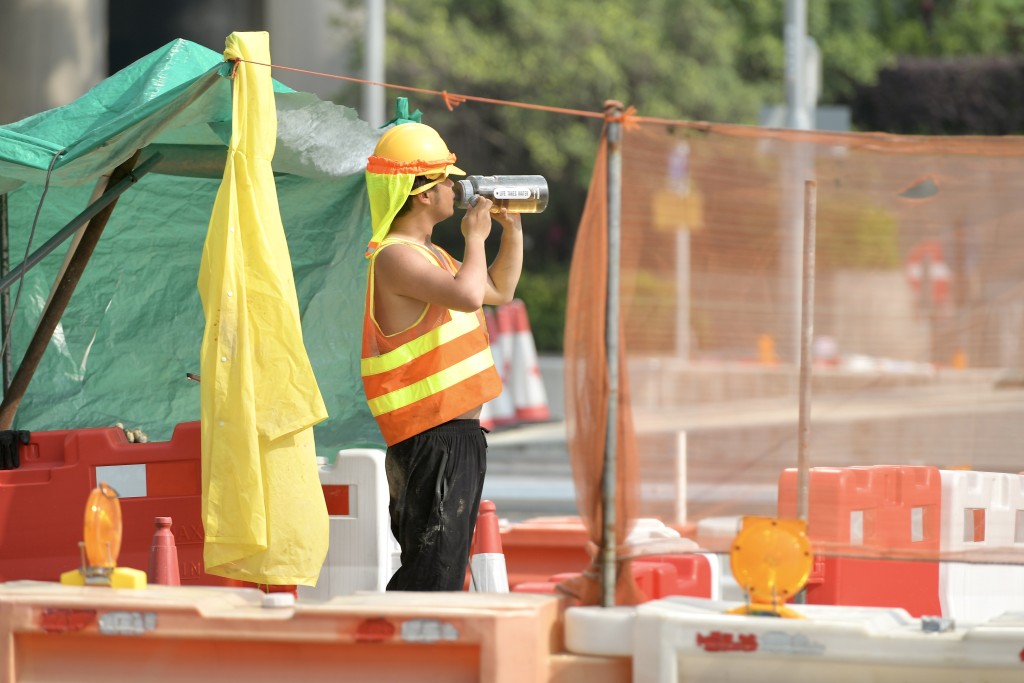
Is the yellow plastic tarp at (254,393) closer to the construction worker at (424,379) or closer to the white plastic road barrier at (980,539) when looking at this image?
the construction worker at (424,379)

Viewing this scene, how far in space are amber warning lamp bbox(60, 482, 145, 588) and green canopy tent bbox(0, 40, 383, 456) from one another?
6.43 ft

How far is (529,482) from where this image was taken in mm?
14438

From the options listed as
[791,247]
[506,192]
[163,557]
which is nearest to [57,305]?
[163,557]

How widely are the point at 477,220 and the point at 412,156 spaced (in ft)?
1.12

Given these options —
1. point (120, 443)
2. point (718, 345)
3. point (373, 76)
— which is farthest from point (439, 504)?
point (373, 76)

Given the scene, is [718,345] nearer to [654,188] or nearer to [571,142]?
[654,188]

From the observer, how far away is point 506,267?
508 centimetres

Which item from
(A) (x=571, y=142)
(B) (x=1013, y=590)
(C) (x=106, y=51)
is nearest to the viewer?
(B) (x=1013, y=590)

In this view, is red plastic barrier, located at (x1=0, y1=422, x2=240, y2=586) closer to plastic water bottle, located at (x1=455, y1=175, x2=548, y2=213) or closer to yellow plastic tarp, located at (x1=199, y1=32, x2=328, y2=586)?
yellow plastic tarp, located at (x1=199, y1=32, x2=328, y2=586)

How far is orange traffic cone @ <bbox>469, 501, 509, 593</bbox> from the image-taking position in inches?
215

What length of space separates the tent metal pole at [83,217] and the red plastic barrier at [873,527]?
8.97 feet

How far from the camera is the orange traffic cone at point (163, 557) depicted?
485 centimetres

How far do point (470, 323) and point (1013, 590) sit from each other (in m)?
1.99

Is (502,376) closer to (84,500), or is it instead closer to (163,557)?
(84,500)
